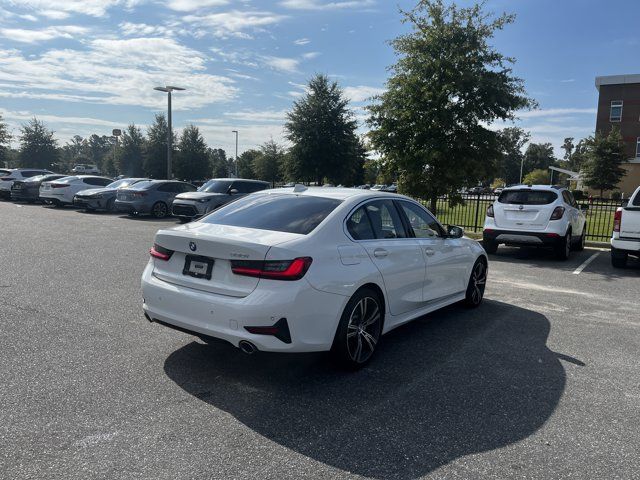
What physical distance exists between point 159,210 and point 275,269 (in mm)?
16839

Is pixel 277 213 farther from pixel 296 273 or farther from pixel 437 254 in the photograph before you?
pixel 437 254

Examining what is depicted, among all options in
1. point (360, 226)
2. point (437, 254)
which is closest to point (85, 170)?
point (437, 254)

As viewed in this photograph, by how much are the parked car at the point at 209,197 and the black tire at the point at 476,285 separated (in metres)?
11.1

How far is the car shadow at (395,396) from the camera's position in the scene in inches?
126

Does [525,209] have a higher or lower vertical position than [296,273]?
higher

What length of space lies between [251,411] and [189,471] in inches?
31.2

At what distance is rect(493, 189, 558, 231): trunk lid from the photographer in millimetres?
11242

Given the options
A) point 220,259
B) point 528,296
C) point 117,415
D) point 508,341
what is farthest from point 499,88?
point 117,415

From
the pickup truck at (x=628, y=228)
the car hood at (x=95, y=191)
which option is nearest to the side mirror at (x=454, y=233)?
the pickup truck at (x=628, y=228)

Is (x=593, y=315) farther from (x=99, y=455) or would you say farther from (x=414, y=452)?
(x=99, y=455)

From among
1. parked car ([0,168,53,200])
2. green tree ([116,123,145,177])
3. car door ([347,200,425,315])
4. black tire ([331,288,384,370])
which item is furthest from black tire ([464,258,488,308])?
green tree ([116,123,145,177])

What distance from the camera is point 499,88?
1397cm

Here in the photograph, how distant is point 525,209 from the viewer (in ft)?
37.4

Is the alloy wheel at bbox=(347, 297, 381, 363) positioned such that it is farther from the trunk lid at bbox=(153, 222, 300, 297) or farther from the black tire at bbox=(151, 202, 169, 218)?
the black tire at bbox=(151, 202, 169, 218)
